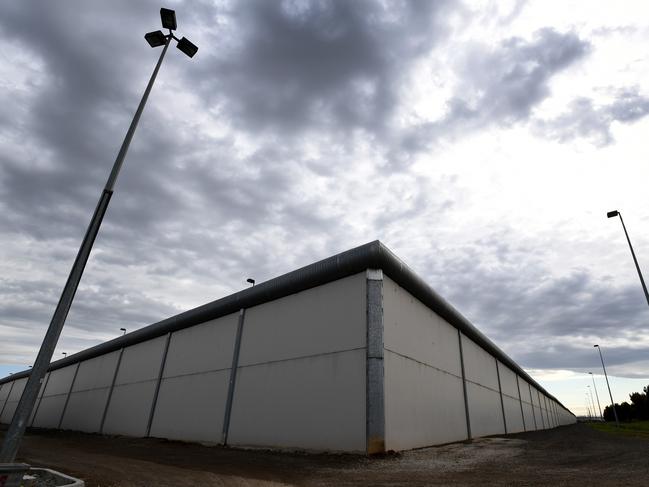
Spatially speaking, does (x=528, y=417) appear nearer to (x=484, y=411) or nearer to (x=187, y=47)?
(x=484, y=411)

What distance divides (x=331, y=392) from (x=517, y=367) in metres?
31.1

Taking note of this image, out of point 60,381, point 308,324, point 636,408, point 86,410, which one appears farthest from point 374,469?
point 636,408

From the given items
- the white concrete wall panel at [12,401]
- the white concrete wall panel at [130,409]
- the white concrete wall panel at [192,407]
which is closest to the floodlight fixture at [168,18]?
the white concrete wall panel at [192,407]

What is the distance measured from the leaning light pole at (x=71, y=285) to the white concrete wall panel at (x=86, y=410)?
26866 mm

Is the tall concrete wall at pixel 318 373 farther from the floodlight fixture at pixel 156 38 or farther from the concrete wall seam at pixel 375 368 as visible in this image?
the floodlight fixture at pixel 156 38

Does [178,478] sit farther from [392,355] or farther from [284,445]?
[392,355]

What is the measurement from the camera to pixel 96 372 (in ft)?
109

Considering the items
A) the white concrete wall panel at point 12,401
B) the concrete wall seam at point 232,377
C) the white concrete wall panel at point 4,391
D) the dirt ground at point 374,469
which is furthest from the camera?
the white concrete wall panel at point 4,391

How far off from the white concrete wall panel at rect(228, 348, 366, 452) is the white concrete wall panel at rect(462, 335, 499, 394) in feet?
37.1

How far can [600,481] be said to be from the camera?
26.8ft

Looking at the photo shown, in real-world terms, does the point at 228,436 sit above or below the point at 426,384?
below

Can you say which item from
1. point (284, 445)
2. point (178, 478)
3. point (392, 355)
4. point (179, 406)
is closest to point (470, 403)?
point (392, 355)

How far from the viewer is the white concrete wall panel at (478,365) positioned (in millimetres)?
23188

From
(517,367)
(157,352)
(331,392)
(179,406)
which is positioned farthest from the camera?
(517,367)
